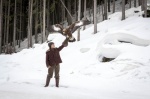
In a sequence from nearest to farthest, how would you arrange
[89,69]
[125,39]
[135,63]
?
[135,63] → [89,69] → [125,39]

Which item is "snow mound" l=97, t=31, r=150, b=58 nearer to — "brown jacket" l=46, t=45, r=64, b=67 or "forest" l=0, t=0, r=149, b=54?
"brown jacket" l=46, t=45, r=64, b=67

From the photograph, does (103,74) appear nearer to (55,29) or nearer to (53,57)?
(53,57)

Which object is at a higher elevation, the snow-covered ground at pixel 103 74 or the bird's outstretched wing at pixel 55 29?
the bird's outstretched wing at pixel 55 29

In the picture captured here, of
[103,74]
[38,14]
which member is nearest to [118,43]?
[103,74]

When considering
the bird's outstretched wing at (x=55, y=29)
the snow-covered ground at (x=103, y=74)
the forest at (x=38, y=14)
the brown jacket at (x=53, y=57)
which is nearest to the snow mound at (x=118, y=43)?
the snow-covered ground at (x=103, y=74)

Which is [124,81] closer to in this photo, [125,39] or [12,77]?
[125,39]

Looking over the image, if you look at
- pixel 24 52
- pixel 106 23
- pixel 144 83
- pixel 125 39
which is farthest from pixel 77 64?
pixel 106 23

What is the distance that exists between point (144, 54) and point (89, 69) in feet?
8.95

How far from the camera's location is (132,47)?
1299 cm

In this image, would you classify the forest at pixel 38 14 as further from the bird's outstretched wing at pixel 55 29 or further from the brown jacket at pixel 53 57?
the brown jacket at pixel 53 57

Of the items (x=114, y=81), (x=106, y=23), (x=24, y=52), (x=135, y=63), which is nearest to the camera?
(x=114, y=81)

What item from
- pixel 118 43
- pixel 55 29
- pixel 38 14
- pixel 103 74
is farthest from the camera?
pixel 38 14

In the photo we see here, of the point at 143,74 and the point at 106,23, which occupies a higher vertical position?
the point at 106,23

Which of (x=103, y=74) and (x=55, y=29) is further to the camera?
(x=55, y=29)
